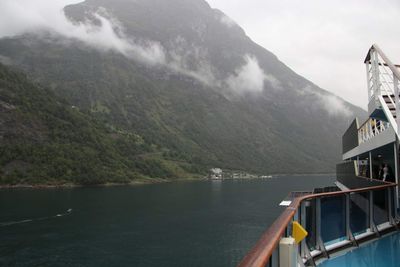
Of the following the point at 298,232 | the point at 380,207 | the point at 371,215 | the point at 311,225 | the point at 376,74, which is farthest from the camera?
the point at 376,74

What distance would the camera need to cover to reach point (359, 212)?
820 cm

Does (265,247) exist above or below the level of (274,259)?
above

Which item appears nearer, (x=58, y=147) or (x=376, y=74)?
(x=376, y=74)

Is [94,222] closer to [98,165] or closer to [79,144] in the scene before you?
[98,165]

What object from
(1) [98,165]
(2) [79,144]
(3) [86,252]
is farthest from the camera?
(2) [79,144]

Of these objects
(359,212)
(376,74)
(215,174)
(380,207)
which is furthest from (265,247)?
(215,174)

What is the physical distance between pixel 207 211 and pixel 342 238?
219 ft

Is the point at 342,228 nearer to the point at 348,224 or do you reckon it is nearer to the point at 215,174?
the point at 348,224

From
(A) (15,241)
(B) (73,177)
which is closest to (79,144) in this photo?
(B) (73,177)

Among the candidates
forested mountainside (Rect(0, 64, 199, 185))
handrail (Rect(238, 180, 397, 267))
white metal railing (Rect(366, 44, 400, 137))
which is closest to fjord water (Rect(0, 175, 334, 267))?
white metal railing (Rect(366, 44, 400, 137))

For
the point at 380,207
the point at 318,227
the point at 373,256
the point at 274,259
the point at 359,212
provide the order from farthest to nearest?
the point at 380,207 → the point at 359,212 → the point at 373,256 → the point at 318,227 → the point at 274,259

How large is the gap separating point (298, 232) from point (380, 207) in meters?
4.98

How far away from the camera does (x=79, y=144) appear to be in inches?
6073

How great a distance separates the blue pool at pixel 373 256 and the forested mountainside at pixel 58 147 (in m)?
122
